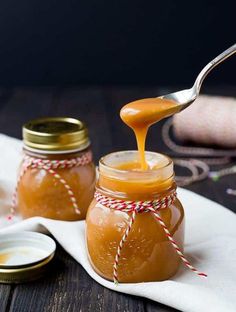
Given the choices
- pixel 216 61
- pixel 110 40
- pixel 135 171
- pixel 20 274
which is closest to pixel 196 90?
pixel 216 61

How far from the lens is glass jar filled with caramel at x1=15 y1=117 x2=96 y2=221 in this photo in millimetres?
1111

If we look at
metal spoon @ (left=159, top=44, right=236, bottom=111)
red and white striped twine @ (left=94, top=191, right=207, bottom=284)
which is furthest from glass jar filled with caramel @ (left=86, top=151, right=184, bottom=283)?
metal spoon @ (left=159, top=44, right=236, bottom=111)

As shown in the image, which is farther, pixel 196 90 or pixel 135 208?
pixel 196 90

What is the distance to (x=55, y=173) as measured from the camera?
1115 millimetres

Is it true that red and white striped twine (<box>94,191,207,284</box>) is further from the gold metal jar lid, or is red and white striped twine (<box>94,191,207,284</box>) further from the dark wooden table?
the gold metal jar lid

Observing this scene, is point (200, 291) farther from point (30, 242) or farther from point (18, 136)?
point (18, 136)

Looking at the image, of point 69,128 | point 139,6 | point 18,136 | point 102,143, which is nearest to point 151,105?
point 69,128

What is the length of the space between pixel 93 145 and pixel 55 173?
0.54 metres

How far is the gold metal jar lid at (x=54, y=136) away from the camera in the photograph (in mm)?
1105

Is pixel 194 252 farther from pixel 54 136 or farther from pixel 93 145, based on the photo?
pixel 93 145

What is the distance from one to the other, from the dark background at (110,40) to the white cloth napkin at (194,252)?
1241mm

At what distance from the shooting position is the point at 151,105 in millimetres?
972

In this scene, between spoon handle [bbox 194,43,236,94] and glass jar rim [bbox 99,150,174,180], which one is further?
spoon handle [bbox 194,43,236,94]

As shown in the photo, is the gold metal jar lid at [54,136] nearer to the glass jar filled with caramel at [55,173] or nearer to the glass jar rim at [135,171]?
the glass jar filled with caramel at [55,173]
